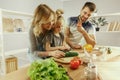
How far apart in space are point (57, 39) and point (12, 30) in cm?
69

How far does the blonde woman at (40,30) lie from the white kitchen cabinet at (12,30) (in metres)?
0.09

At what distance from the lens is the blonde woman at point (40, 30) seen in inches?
63.6

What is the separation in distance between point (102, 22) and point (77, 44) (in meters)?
1.46

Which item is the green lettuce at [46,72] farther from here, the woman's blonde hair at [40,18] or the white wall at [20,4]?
the white wall at [20,4]

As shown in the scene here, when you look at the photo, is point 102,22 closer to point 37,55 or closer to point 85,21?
point 85,21

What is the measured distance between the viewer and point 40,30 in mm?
1639

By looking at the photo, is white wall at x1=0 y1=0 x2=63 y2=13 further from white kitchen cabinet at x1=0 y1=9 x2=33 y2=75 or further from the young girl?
the young girl

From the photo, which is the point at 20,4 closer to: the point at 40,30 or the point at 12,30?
the point at 12,30

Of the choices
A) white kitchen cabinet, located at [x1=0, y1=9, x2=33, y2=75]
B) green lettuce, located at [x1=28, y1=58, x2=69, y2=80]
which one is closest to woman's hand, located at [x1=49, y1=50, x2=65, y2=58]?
Answer: white kitchen cabinet, located at [x1=0, y1=9, x2=33, y2=75]

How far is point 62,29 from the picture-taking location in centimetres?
191

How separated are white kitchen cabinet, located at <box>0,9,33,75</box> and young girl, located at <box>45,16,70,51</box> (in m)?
0.23

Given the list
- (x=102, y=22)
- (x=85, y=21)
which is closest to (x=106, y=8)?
(x=102, y=22)

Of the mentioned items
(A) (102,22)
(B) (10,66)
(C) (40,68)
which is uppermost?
(A) (102,22)

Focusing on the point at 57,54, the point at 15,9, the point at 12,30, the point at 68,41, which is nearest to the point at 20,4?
the point at 15,9
